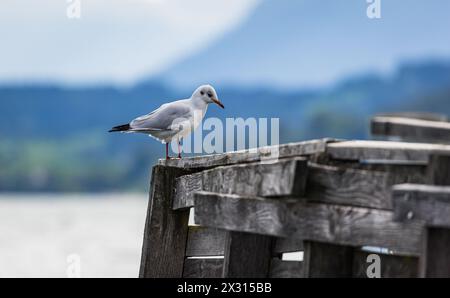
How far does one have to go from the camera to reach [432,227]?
594 cm

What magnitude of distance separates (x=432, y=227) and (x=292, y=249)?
67.3 inches

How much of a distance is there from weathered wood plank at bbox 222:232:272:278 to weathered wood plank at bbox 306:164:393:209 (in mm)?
944

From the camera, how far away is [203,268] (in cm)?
875

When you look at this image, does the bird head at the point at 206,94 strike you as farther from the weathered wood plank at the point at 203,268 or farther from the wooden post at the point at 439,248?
the wooden post at the point at 439,248

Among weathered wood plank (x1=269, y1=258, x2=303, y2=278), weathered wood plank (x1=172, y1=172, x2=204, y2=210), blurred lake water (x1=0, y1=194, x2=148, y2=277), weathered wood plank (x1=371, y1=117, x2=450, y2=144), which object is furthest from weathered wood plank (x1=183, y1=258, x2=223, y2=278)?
blurred lake water (x1=0, y1=194, x2=148, y2=277)

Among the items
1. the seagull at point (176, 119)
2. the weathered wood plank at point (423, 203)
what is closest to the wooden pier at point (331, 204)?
the weathered wood plank at point (423, 203)

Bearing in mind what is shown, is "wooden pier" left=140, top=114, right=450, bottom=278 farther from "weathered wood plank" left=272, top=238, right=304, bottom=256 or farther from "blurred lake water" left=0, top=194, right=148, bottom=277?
"blurred lake water" left=0, top=194, right=148, bottom=277

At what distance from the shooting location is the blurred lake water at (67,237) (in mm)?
46250

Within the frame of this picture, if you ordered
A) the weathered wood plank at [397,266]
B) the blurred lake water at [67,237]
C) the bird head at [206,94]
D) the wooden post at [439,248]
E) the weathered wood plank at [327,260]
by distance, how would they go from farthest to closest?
the blurred lake water at [67,237] → the bird head at [206,94] → the weathered wood plank at [327,260] → the weathered wood plank at [397,266] → the wooden post at [439,248]

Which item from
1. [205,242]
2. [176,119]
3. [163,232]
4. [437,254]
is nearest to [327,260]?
[437,254]

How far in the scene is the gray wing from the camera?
34.4 ft

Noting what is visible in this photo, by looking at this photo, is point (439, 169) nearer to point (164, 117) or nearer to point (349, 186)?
point (349, 186)

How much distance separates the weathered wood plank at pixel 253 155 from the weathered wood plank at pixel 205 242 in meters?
0.51

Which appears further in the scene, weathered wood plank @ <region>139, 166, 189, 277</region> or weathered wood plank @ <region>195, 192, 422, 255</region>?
weathered wood plank @ <region>139, 166, 189, 277</region>
